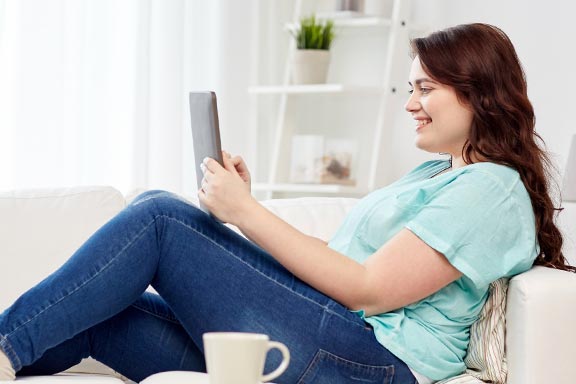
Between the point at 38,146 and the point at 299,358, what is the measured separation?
1650 millimetres

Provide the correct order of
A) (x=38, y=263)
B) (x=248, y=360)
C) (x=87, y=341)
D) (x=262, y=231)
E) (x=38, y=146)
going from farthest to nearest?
1. (x=38, y=146)
2. (x=38, y=263)
3. (x=87, y=341)
4. (x=262, y=231)
5. (x=248, y=360)

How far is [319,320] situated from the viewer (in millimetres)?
1565

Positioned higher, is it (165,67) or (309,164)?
(165,67)

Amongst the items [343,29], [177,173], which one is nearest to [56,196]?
[177,173]

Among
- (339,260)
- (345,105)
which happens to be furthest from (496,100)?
(345,105)

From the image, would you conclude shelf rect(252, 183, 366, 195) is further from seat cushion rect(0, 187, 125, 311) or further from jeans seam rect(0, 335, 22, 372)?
jeans seam rect(0, 335, 22, 372)

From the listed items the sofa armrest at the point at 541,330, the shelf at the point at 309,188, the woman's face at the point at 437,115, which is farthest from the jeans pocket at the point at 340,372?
the shelf at the point at 309,188

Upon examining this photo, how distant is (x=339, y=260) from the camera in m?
1.57

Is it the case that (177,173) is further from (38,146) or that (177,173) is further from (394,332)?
(394,332)

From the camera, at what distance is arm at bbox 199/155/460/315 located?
1557mm

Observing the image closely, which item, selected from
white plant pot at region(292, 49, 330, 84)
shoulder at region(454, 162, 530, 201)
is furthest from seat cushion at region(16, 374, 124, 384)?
white plant pot at region(292, 49, 330, 84)

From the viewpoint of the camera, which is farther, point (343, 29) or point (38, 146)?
point (343, 29)

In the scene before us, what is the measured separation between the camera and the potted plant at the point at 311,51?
11.4 feet

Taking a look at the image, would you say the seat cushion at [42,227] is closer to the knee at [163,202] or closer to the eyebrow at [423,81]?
A: the knee at [163,202]
